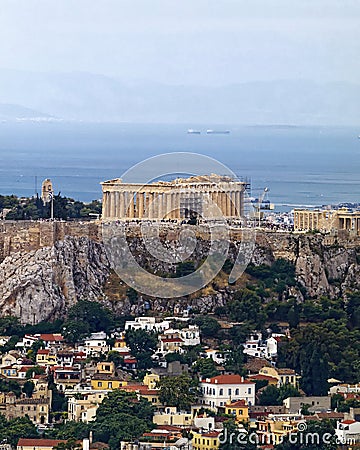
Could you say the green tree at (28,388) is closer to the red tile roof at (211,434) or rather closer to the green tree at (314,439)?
the red tile roof at (211,434)

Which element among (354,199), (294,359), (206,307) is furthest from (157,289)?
(354,199)

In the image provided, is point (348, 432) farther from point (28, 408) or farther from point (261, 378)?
point (28, 408)

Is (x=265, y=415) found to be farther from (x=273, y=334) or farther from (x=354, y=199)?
(x=354, y=199)

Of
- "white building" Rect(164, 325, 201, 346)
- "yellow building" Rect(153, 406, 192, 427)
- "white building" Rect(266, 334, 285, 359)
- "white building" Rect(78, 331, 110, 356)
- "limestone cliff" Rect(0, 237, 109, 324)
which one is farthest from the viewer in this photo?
"limestone cliff" Rect(0, 237, 109, 324)

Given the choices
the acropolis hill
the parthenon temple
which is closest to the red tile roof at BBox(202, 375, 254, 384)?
the acropolis hill

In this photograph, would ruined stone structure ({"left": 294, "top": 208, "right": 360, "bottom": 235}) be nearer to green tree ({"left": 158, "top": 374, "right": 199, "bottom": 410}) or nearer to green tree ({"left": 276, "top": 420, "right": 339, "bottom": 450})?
green tree ({"left": 158, "top": 374, "right": 199, "bottom": 410})

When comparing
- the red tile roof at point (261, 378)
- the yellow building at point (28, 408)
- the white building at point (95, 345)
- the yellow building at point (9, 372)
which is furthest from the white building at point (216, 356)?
the yellow building at point (28, 408)
